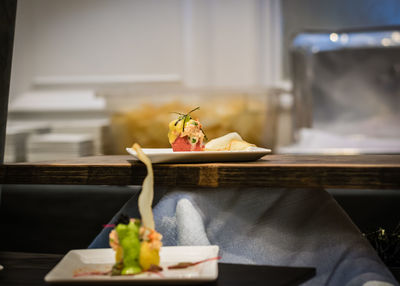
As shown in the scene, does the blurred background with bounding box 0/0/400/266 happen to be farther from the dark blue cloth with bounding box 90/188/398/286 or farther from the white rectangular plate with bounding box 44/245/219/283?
the white rectangular plate with bounding box 44/245/219/283

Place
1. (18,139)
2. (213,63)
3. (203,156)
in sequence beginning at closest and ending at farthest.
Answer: (203,156)
(18,139)
(213,63)

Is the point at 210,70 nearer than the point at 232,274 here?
No

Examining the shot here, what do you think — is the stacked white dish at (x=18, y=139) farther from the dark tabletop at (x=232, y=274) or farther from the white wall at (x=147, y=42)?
the dark tabletop at (x=232, y=274)

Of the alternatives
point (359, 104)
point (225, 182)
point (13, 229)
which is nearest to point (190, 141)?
point (225, 182)

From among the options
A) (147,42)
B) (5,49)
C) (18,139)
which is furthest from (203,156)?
(147,42)

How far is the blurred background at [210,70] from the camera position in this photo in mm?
1702

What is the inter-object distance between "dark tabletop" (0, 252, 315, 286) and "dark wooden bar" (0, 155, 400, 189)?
0.39ft

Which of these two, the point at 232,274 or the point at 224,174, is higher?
the point at 224,174

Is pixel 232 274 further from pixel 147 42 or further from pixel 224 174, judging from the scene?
pixel 147 42

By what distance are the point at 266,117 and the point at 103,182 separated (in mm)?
1080

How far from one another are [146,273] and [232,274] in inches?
5.3

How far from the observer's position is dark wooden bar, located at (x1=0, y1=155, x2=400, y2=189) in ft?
1.86

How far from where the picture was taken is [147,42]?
8.16 ft

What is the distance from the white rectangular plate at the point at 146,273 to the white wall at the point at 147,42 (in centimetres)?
180
